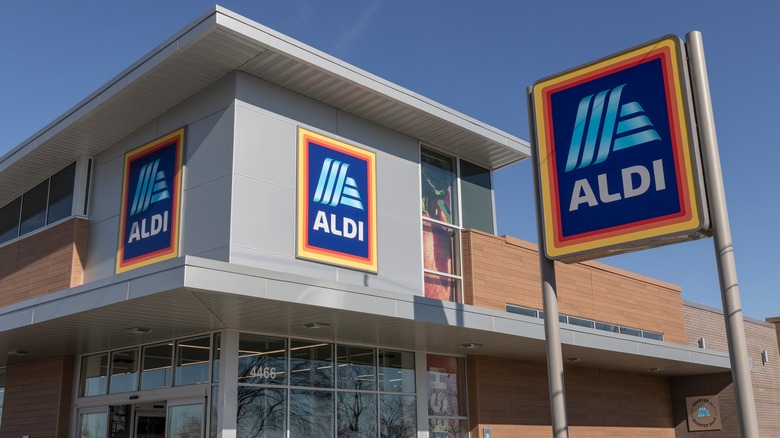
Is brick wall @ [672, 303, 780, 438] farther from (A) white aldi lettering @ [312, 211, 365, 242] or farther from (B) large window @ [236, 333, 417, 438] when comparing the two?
(A) white aldi lettering @ [312, 211, 365, 242]

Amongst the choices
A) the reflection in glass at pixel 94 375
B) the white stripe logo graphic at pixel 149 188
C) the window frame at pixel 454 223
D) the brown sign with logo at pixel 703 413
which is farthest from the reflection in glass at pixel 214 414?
the brown sign with logo at pixel 703 413

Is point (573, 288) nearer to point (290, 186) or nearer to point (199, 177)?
point (290, 186)

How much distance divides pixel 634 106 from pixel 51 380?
1315cm

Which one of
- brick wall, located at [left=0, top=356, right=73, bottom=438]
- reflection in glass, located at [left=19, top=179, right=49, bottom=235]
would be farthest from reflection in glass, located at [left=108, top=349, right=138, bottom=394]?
reflection in glass, located at [left=19, top=179, right=49, bottom=235]

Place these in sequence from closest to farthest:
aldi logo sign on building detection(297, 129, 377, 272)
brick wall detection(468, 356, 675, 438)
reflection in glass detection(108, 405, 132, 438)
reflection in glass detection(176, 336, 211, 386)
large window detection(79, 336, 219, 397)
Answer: reflection in glass detection(176, 336, 211, 386) → large window detection(79, 336, 219, 397) → aldi logo sign on building detection(297, 129, 377, 272) → reflection in glass detection(108, 405, 132, 438) → brick wall detection(468, 356, 675, 438)

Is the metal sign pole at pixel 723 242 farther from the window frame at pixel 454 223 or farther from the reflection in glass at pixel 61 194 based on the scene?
the reflection in glass at pixel 61 194

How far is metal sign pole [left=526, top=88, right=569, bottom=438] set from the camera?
893 cm

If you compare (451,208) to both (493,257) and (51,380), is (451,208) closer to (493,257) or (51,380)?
(493,257)

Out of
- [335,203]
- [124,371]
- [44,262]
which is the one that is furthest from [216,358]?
[44,262]

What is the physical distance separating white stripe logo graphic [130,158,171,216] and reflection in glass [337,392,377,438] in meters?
5.02

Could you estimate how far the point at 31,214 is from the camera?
1908 centimetres

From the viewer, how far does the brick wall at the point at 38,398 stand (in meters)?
16.3

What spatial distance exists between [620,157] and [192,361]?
8604 millimetres

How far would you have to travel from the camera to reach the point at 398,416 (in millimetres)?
16266
